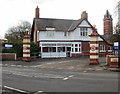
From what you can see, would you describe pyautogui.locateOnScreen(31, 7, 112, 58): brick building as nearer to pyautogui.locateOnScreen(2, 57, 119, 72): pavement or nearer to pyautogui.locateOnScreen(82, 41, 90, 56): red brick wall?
pyautogui.locateOnScreen(82, 41, 90, 56): red brick wall

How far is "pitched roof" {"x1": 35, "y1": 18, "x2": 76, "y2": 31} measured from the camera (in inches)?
1852

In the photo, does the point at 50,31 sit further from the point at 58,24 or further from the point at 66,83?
the point at 66,83

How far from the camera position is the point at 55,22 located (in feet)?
163

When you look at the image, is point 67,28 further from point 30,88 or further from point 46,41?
point 30,88

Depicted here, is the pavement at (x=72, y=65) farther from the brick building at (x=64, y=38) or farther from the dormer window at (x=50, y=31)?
the dormer window at (x=50, y=31)

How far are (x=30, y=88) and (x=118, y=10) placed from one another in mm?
21468

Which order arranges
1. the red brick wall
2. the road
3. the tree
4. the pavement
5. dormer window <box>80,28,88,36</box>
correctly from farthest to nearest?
the tree, dormer window <box>80,28,88,36</box>, the red brick wall, the pavement, the road

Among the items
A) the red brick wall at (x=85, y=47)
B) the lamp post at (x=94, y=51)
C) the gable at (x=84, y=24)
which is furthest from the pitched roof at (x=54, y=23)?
the lamp post at (x=94, y=51)

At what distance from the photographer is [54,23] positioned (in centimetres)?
4919

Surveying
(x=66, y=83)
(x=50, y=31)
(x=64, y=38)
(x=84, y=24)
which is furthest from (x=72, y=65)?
(x=84, y=24)

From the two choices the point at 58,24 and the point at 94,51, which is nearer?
the point at 94,51

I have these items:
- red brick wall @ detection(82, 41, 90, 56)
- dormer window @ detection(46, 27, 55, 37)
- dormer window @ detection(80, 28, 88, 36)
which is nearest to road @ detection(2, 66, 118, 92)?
red brick wall @ detection(82, 41, 90, 56)

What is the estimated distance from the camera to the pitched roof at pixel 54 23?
4703 cm

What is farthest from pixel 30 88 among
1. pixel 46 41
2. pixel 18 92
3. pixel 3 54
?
pixel 46 41
